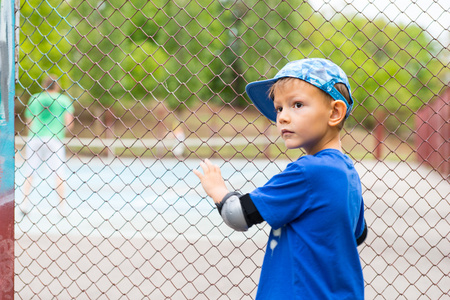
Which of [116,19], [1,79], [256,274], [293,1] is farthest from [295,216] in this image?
[293,1]

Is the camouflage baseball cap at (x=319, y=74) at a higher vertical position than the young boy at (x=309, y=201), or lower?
higher

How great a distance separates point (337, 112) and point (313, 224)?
1.33 feet

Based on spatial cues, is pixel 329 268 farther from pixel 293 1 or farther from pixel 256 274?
pixel 293 1

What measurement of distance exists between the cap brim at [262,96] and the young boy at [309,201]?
18 centimetres

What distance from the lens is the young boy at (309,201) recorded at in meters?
Answer: 1.59

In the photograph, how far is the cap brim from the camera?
191 cm

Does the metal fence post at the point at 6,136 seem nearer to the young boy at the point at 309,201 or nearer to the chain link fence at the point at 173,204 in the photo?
the chain link fence at the point at 173,204

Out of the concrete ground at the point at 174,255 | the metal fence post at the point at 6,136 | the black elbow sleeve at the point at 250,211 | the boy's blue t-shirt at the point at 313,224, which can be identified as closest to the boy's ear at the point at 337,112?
the boy's blue t-shirt at the point at 313,224

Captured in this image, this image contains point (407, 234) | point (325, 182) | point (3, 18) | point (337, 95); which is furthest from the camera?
point (407, 234)

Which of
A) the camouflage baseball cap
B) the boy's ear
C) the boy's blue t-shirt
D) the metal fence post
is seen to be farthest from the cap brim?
the metal fence post

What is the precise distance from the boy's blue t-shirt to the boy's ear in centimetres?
11

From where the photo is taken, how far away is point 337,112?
1699mm

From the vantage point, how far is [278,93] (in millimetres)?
1721

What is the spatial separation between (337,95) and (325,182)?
324 millimetres
